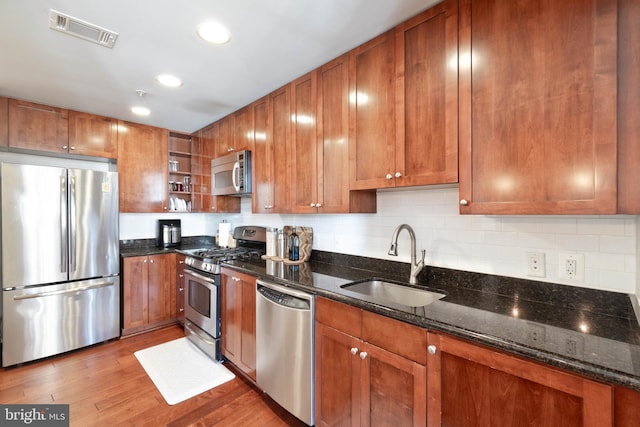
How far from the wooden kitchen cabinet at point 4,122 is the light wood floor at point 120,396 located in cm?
203

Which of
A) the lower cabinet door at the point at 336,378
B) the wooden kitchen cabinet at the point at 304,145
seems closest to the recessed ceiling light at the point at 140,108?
the wooden kitchen cabinet at the point at 304,145

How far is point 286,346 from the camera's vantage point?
1812 millimetres

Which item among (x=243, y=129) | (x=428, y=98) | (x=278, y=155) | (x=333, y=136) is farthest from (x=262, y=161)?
(x=428, y=98)

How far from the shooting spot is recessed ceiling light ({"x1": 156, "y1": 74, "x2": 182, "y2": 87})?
2174mm

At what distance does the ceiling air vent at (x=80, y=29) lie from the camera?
5.01 ft

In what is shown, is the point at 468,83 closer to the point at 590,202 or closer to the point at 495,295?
the point at 590,202

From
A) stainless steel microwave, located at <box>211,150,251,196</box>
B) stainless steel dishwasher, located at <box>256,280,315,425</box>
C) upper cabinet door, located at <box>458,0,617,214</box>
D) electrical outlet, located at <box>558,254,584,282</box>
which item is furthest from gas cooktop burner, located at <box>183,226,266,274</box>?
electrical outlet, located at <box>558,254,584,282</box>

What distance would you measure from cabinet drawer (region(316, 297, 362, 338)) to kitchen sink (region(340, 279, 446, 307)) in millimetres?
167

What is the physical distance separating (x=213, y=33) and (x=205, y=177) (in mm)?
2068

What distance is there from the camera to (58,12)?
1488mm

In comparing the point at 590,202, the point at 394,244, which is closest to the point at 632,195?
the point at 590,202

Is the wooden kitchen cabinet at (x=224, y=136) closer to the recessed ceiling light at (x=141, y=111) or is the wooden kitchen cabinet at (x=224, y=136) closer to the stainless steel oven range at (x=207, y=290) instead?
the recessed ceiling light at (x=141, y=111)

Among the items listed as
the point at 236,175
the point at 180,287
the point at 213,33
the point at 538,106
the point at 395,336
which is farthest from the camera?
the point at 180,287

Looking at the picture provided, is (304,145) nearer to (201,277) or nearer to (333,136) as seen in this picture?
(333,136)
